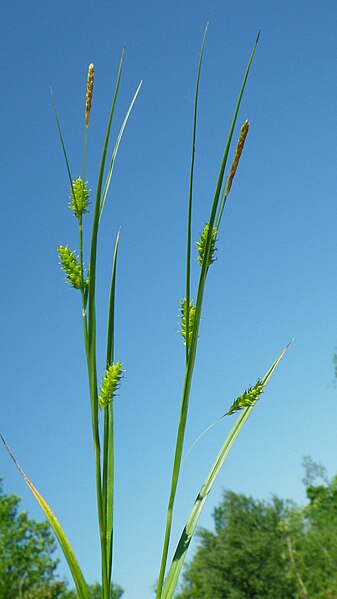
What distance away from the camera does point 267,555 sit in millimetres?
39250

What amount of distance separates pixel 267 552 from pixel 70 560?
40983mm

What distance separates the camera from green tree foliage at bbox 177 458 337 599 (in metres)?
38.3

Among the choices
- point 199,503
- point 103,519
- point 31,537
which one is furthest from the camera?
point 31,537

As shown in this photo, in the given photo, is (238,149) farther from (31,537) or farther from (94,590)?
(94,590)

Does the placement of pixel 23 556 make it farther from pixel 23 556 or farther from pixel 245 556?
pixel 245 556

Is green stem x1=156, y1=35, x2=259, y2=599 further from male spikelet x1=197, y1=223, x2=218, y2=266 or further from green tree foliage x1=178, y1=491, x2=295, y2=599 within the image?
green tree foliage x1=178, y1=491, x2=295, y2=599

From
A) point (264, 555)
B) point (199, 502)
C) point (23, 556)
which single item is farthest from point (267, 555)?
point (199, 502)

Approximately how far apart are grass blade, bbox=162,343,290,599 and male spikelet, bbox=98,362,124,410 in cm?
30

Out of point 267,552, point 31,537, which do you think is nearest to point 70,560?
point 31,537

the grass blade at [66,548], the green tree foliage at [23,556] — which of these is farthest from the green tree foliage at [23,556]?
the grass blade at [66,548]

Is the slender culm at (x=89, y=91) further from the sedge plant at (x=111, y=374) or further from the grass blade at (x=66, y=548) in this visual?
the grass blade at (x=66, y=548)

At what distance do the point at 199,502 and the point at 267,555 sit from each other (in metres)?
41.1

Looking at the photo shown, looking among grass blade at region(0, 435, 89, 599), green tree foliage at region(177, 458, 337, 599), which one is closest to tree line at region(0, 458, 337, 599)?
green tree foliage at region(177, 458, 337, 599)

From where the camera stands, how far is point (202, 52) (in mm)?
1406
